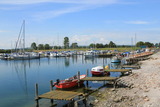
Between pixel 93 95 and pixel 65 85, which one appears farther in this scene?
pixel 65 85

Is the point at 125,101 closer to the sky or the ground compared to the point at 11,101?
closer to the sky

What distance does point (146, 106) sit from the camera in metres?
17.2

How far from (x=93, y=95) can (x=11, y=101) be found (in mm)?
11787

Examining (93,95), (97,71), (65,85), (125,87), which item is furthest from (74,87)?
(97,71)

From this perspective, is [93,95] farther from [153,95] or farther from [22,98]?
[22,98]

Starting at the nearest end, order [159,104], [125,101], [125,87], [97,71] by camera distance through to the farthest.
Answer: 1. [159,104]
2. [125,101]
3. [125,87]
4. [97,71]

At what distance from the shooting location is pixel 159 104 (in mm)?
17062

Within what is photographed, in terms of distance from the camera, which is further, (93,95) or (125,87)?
(125,87)

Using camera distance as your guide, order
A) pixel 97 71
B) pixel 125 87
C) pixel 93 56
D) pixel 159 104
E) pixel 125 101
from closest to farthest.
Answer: pixel 159 104, pixel 125 101, pixel 125 87, pixel 97 71, pixel 93 56

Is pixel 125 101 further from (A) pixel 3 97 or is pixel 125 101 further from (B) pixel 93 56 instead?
(B) pixel 93 56

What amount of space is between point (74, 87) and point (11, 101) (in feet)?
33.2

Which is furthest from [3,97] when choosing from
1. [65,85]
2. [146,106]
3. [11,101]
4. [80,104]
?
[146,106]

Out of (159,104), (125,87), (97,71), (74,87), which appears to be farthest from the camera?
(97,71)

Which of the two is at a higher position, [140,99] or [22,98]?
[140,99]
